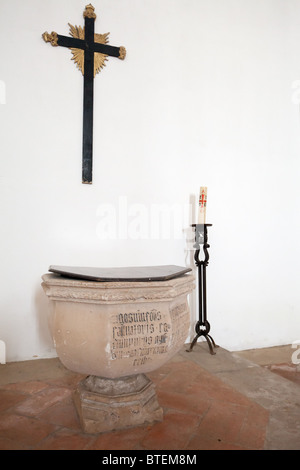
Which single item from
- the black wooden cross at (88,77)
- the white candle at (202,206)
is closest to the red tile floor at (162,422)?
the white candle at (202,206)

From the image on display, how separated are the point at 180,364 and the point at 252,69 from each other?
8.38ft

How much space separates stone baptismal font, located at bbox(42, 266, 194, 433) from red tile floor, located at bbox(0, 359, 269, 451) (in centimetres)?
8

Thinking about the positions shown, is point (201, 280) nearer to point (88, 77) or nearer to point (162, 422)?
point (162, 422)

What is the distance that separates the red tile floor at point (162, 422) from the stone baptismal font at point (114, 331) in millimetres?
79

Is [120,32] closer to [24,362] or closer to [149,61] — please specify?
[149,61]

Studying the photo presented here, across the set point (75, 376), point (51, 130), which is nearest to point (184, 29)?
point (51, 130)

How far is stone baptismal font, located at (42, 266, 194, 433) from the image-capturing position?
49.4 inches

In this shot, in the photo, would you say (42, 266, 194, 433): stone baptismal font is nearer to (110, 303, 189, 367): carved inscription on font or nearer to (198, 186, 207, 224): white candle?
(110, 303, 189, 367): carved inscription on font

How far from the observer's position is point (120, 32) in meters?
2.52

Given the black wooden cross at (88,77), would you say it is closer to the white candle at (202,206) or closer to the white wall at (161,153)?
the white wall at (161,153)

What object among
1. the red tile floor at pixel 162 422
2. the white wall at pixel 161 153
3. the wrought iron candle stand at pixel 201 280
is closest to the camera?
the red tile floor at pixel 162 422

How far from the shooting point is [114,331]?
49.2 inches

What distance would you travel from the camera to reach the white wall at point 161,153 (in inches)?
89.1

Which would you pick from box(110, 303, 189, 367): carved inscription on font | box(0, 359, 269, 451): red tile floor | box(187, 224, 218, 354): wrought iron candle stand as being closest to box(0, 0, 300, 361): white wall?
box(187, 224, 218, 354): wrought iron candle stand
